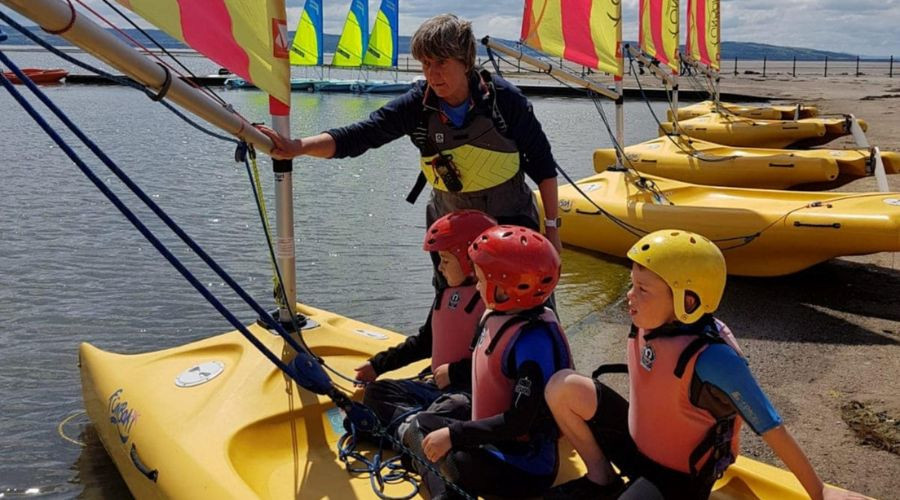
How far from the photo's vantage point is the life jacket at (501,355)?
9.21 ft

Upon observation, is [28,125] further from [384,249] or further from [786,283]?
[786,283]

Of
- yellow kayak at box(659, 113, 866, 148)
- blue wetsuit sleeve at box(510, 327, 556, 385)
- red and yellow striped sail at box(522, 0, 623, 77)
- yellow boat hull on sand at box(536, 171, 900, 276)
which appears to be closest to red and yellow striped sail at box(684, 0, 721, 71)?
yellow kayak at box(659, 113, 866, 148)

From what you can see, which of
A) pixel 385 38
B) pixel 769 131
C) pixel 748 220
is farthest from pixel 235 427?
pixel 385 38

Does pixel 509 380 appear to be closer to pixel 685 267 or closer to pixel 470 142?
pixel 685 267

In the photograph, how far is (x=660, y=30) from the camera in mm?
12656

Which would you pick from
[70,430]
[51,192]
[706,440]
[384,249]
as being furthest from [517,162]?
[51,192]

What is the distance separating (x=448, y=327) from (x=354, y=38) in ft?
120

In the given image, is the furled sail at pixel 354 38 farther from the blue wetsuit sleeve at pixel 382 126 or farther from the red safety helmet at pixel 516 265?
the red safety helmet at pixel 516 265

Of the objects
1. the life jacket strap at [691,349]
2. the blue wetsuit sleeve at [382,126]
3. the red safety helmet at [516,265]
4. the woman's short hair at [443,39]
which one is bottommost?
the life jacket strap at [691,349]

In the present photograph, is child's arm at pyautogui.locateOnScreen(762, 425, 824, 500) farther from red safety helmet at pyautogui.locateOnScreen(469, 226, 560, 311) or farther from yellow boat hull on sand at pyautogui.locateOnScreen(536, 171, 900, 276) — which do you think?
yellow boat hull on sand at pyautogui.locateOnScreen(536, 171, 900, 276)

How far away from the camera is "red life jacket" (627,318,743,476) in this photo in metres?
2.55

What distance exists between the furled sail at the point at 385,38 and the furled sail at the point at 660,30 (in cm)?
2471

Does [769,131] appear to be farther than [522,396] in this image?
Yes

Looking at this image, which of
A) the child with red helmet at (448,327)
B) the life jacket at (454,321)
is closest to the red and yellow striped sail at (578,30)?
the child with red helmet at (448,327)
